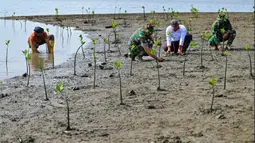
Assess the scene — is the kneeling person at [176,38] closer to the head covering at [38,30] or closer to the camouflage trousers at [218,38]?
the camouflage trousers at [218,38]

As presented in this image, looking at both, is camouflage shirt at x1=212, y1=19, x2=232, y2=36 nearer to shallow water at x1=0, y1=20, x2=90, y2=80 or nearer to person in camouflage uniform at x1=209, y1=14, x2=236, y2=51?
person in camouflage uniform at x1=209, y1=14, x2=236, y2=51

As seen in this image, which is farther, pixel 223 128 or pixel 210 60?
pixel 210 60

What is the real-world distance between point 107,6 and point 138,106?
27.1 m

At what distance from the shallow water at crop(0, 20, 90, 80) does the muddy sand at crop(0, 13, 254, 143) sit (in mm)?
1296

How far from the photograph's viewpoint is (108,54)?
13.1m

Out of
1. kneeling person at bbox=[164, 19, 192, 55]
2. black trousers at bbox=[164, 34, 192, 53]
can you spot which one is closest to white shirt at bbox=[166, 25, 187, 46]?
kneeling person at bbox=[164, 19, 192, 55]

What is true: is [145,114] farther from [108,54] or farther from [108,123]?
Answer: [108,54]

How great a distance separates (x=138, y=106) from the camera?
691cm

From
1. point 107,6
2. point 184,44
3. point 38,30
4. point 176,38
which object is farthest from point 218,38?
point 107,6

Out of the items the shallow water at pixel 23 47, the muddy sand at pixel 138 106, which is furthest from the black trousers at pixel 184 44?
the shallow water at pixel 23 47

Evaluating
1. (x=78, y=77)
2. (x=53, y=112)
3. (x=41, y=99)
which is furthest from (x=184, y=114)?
(x=78, y=77)

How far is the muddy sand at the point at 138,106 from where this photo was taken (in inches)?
220

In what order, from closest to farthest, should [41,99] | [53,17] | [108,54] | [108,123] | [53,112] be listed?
[108,123]
[53,112]
[41,99]
[108,54]
[53,17]

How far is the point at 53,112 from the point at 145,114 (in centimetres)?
131
